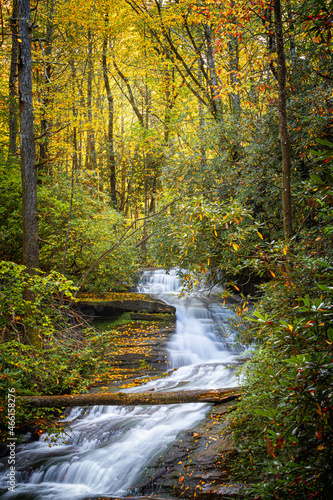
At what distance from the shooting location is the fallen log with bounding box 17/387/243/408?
487 cm

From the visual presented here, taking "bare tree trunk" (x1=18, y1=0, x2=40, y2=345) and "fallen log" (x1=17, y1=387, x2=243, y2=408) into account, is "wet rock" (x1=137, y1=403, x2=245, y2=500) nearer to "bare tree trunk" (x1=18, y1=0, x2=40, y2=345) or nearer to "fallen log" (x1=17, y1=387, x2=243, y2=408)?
"fallen log" (x1=17, y1=387, x2=243, y2=408)

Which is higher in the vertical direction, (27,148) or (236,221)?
(27,148)

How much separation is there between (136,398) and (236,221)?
3053 mm

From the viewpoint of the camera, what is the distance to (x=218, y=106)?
465 inches

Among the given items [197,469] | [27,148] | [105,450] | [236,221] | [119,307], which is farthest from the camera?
[119,307]

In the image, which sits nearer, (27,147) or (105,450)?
(105,450)

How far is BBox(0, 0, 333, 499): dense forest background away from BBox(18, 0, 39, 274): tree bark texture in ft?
0.10

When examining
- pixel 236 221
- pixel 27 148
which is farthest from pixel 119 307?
pixel 236 221

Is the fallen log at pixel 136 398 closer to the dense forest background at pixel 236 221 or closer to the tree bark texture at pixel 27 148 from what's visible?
A: the dense forest background at pixel 236 221

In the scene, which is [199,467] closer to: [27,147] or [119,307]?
[27,147]

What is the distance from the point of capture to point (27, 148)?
7168 millimetres

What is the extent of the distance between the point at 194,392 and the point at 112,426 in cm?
191

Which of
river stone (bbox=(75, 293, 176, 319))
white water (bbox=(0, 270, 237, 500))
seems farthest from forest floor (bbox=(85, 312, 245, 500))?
river stone (bbox=(75, 293, 176, 319))

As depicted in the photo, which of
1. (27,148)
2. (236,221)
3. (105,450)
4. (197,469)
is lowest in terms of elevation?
(105,450)
